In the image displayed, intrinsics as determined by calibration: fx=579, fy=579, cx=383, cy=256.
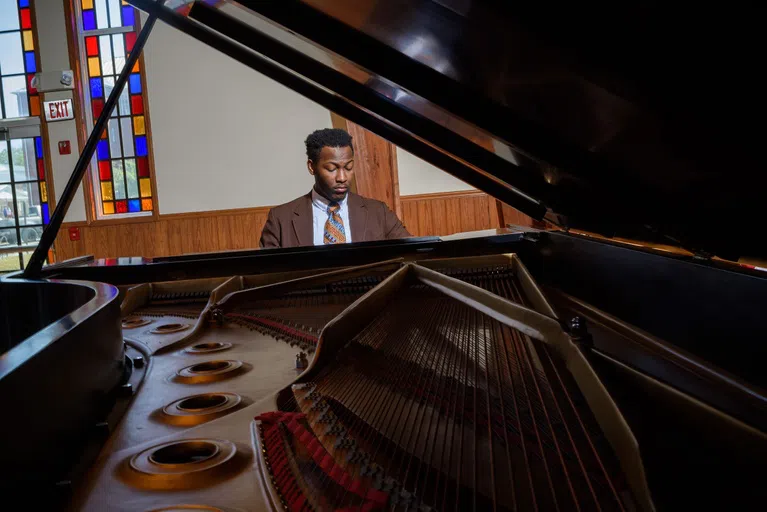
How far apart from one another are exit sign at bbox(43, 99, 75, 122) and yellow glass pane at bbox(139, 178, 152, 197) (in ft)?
4.43

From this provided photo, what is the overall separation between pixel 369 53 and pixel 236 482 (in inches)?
48.1

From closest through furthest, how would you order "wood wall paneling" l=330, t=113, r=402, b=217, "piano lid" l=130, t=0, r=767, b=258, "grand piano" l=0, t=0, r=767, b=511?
1. "grand piano" l=0, t=0, r=767, b=511
2. "piano lid" l=130, t=0, r=767, b=258
3. "wood wall paneling" l=330, t=113, r=402, b=217

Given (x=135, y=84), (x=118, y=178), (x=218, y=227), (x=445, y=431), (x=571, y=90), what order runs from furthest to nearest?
(x=118, y=178)
(x=135, y=84)
(x=218, y=227)
(x=571, y=90)
(x=445, y=431)

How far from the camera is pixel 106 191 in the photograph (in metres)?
8.77

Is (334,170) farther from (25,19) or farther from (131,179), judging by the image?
(25,19)

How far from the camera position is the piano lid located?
0.87 meters

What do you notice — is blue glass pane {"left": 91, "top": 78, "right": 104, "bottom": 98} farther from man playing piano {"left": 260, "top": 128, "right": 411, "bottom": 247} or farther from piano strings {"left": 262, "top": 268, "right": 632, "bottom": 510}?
piano strings {"left": 262, "top": 268, "right": 632, "bottom": 510}

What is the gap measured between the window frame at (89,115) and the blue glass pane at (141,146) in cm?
11

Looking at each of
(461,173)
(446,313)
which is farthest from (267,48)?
(446,313)

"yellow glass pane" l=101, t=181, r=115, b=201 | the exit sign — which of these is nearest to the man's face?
"yellow glass pane" l=101, t=181, r=115, b=201

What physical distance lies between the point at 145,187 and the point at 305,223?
5.50 meters

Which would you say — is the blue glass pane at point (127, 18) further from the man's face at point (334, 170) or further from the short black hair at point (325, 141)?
the man's face at point (334, 170)

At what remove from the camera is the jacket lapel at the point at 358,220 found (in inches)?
162

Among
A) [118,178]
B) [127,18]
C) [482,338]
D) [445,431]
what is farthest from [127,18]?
[445,431]
